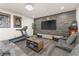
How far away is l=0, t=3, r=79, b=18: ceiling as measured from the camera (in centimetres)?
133

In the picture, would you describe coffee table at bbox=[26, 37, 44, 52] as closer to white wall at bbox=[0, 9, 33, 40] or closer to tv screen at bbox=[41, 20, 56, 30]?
white wall at bbox=[0, 9, 33, 40]

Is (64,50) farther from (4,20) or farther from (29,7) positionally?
(4,20)

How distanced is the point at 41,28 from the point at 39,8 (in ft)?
1.35

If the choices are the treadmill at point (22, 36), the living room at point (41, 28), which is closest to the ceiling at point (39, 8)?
the living room at point (41, 28)

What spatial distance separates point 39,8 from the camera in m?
1.45

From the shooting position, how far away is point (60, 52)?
4.54 ft

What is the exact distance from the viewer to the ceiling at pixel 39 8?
4.38 ft

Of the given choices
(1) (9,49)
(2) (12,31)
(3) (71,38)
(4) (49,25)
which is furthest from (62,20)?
(1) (9,49)

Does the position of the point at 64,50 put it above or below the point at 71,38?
below

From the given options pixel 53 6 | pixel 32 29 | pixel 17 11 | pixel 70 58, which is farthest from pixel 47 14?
pixel 70 58

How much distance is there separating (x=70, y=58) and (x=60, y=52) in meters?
0.19

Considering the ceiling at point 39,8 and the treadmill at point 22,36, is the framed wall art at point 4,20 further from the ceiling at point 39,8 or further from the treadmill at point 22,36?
the treadmill at point 22,36

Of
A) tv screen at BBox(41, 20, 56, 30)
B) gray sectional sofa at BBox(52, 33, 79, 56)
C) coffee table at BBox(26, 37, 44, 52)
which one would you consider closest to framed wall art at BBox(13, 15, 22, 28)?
coffee table at BBox(26, 37, 44, 52)

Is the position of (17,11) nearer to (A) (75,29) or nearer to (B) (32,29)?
(B) (32,29)
